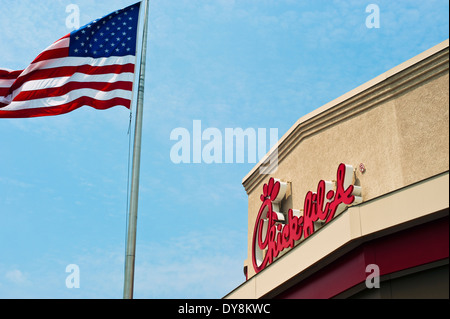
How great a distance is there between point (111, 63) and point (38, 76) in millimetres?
1877

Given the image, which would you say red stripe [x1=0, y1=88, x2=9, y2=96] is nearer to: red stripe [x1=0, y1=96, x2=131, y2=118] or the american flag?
the american flag

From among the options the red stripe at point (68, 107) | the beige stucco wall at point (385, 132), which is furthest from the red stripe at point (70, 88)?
the beige stucco wall at point (385, 132)

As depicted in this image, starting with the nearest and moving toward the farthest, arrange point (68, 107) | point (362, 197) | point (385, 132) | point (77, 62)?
point (68, 107), point (77, 62), point (385, 132), point (362, 197)

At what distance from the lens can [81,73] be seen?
1461 cm

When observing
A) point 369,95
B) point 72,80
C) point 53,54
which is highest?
point 369,95

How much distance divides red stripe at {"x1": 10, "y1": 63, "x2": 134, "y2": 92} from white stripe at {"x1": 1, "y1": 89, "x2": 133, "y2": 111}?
54cm

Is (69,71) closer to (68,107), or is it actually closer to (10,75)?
(68,107)

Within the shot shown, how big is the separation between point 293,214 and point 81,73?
9.19 m

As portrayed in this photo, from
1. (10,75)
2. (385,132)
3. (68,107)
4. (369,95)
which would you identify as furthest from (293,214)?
(10,75)

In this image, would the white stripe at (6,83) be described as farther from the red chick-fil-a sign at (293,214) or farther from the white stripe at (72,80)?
the red chick-fil-a sign at (293,214)

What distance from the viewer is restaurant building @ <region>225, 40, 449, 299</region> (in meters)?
11.6

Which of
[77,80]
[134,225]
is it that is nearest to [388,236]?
[134,225]

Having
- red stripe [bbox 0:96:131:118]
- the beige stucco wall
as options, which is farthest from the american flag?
the beige stucco wall
